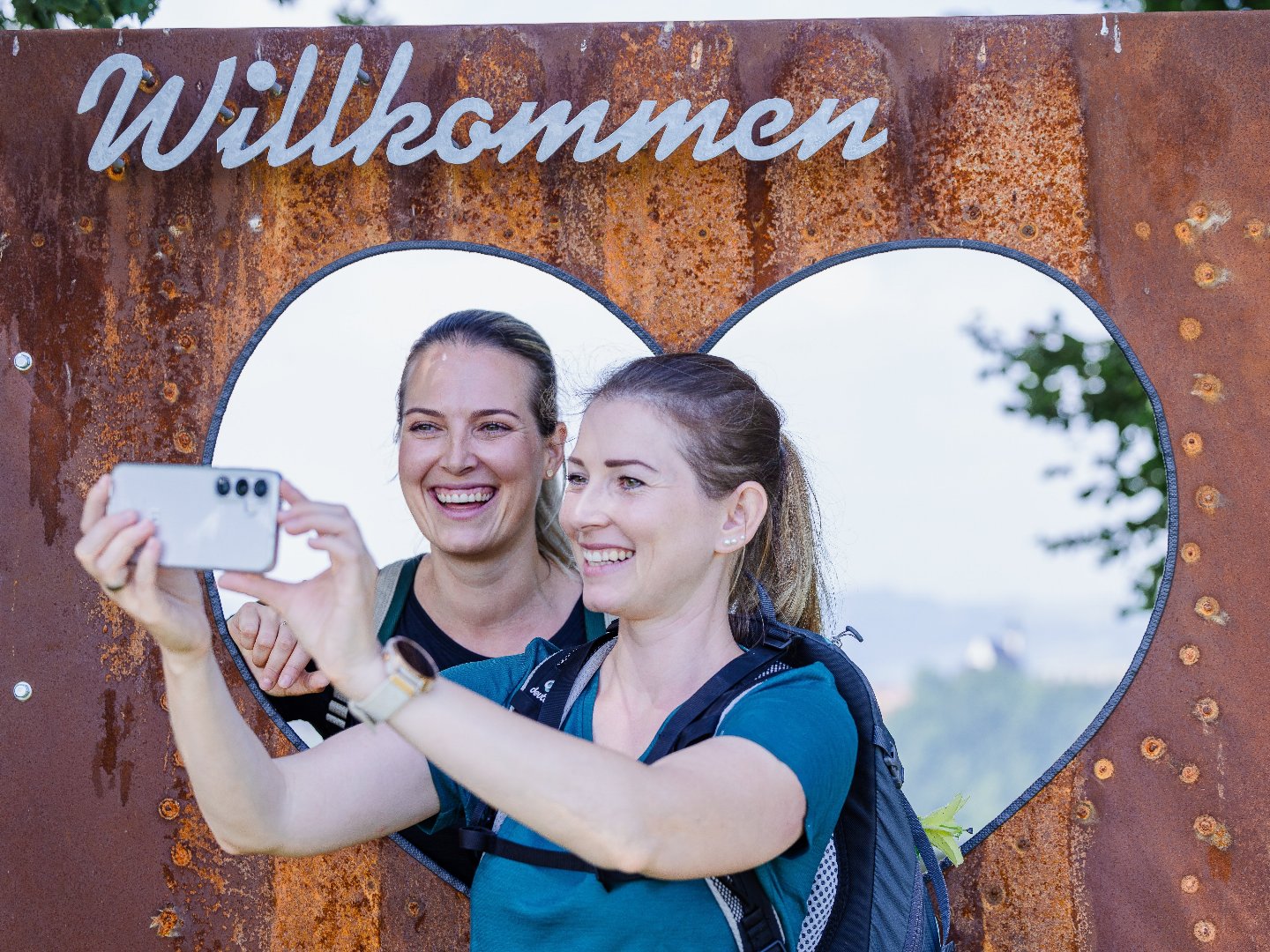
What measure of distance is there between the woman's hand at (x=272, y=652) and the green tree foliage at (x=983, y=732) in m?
1.16

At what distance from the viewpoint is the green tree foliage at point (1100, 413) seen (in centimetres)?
258

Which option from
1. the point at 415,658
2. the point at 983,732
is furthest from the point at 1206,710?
the point at 415,658

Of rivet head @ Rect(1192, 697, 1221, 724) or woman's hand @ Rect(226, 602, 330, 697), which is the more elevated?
woman's hand @ Rect(226, 602, 330, 697)

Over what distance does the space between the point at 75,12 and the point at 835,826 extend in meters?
2.47

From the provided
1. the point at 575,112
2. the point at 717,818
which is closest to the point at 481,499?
the point at 575,112

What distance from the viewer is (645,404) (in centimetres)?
195

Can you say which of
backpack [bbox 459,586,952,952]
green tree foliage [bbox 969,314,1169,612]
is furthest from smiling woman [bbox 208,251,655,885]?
green tree foliage [bbox 969,314,1169,612]

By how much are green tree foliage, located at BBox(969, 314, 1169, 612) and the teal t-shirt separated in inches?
39.8

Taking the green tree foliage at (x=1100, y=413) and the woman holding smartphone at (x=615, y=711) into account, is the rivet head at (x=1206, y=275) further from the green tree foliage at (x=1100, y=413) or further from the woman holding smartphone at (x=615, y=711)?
the woman holding smartphone at (x=615, y=711)

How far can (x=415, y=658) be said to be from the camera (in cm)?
144

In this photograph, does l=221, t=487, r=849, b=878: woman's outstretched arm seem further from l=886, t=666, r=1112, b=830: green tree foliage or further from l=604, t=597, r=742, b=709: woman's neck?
l=886, t=666, r=1112, b=830: green tree foliage

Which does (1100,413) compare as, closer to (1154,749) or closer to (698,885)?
(1154,749)

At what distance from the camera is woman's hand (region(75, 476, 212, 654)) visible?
1495mm

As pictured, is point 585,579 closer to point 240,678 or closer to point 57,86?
point 240,678
